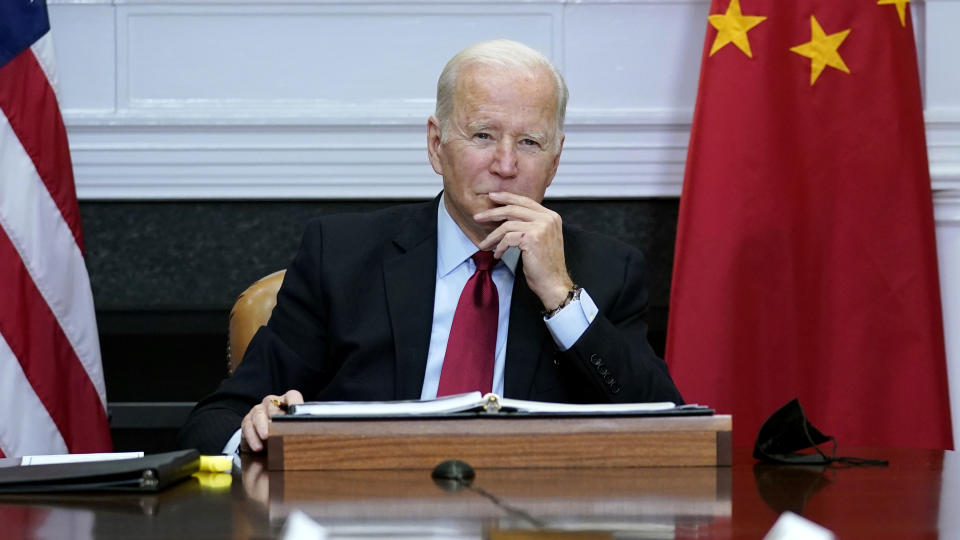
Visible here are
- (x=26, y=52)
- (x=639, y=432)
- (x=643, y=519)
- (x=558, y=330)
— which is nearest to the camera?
(x=643, y=519)

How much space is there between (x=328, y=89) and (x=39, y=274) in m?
0.94

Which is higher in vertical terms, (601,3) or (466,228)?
(601,3)

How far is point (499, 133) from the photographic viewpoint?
7.52 feet

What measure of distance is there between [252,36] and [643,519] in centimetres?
249

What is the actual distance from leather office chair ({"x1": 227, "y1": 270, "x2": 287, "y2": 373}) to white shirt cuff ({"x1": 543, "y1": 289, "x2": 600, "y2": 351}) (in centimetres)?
66

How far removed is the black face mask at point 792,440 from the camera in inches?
69.9

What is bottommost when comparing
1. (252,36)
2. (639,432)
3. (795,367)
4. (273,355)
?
(639,432)

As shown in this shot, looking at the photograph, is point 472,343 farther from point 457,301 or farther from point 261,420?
point 261,420

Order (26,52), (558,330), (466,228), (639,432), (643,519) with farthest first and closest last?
(26,52)
(466,228)
(558,330)
(639,432)
(643,519)

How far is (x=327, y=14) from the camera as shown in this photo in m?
3.43

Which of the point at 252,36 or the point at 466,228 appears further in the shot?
the point at 252,36

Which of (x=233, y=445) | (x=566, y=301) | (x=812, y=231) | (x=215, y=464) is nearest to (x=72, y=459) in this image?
(x=215, y=464)

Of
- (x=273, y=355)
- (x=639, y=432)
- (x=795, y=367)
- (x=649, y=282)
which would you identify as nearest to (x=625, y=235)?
(x=649, y=282)

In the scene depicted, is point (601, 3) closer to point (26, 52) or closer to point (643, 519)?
point (26, 52)
